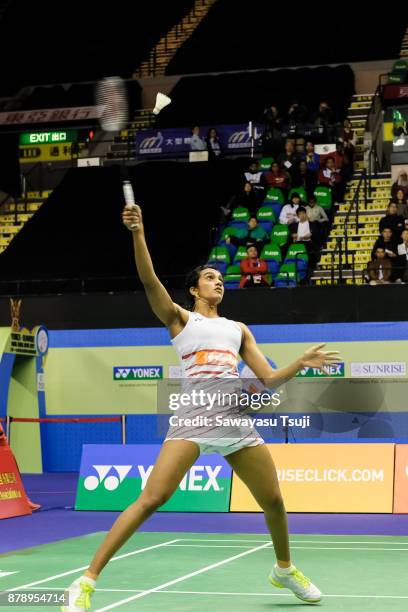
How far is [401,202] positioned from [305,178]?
10.8 feet

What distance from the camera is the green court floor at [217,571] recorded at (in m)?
7.09

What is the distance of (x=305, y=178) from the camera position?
24.0m

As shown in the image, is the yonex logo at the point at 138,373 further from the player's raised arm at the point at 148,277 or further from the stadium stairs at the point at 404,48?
the stadium stairs at the point at 404,48

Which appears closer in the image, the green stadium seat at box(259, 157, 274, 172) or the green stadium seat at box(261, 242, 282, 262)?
the green stadium seat at box(261, 242, 282, 262)

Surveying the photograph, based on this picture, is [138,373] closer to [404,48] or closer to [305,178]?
[305,178]

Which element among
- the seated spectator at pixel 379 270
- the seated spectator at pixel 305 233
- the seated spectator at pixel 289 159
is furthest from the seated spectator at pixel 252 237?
the seated spectator at pixel 379 270

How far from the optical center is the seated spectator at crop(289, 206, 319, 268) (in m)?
21.7

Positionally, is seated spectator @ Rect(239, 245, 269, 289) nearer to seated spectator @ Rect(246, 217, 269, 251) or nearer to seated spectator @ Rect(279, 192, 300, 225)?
seated spectator @ Rect(246, 217, 269, 251)

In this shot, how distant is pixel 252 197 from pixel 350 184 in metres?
2.40

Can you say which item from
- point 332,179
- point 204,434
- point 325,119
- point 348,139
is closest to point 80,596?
point 204,434

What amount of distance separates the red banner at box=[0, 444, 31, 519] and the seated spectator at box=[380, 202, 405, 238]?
9817mm

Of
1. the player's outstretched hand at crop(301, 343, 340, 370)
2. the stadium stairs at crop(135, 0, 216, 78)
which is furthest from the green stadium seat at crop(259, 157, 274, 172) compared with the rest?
the player's outstretched hand at crop(301, 343, 340, 370)

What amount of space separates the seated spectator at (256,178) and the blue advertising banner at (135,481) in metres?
11.4

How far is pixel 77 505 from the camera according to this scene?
1354 cm
